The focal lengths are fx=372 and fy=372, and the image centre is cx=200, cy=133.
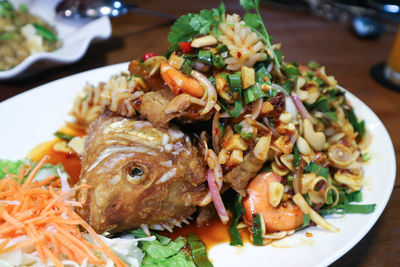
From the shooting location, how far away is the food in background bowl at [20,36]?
4445mm

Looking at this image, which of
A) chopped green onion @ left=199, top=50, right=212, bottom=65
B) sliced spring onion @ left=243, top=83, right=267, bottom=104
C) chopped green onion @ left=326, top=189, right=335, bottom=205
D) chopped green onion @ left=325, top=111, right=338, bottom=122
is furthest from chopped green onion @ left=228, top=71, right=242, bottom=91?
chopped green onion @ left=326, top=189, right=335, bottom=205

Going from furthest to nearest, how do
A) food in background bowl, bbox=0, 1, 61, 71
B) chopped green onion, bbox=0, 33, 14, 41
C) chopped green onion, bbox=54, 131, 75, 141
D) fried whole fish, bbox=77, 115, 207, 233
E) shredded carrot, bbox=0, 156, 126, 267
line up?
chopped green onion, bbox=0, 33, 14, 41 → food in background bowl, bbox=0, 1, 61, 71 → chopped green onion, bbox=54, 131, 75, 141 → fried whole fish, bbox=77, 115, 207, 233 → shredded carrot, bbox=0, 156, 126, 267

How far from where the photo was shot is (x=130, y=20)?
6211 millimetres

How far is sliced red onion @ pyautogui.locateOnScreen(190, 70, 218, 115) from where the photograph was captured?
245 centimetres

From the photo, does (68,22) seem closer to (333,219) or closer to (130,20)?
(130,20)

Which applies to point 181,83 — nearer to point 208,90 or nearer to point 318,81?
point 208,90

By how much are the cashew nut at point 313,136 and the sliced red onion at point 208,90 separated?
71cm

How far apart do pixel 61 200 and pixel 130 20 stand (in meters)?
4.61

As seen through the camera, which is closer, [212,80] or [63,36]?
[212,80]

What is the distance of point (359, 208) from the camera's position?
251 cm

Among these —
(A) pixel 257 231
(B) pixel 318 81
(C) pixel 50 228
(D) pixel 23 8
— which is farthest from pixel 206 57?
(D) pixel 23 8

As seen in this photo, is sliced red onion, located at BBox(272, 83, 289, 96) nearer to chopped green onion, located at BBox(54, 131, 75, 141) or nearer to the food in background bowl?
chopped green onion, located at BBox(54, 131, 75, 141)

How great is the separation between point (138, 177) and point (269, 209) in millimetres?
928

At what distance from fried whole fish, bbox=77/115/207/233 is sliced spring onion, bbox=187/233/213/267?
163 millimetres
